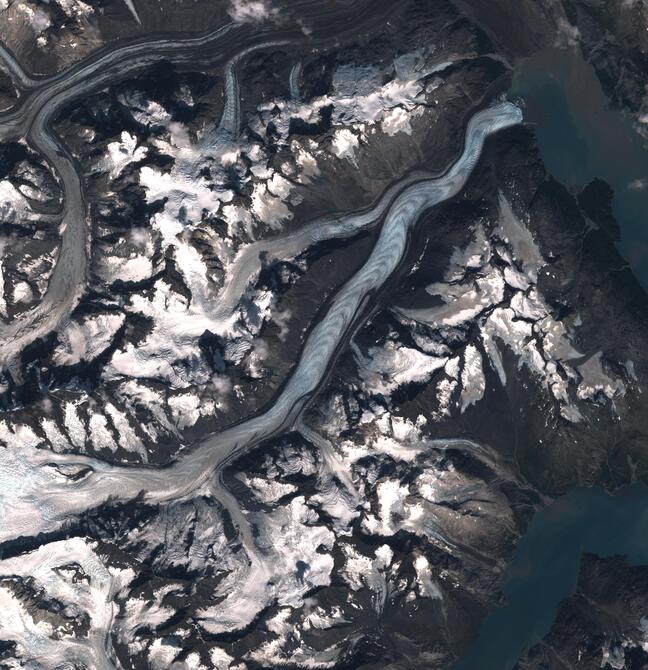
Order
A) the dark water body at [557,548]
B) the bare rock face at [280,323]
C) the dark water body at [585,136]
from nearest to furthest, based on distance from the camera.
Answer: the bare rock face at [280,323]
the dark water body at [585,136]
the dark water body at [557,548]

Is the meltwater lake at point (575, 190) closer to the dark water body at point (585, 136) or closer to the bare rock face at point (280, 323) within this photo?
the dark water body at point (585, 136)

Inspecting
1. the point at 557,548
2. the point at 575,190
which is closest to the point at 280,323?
the point at 575,190

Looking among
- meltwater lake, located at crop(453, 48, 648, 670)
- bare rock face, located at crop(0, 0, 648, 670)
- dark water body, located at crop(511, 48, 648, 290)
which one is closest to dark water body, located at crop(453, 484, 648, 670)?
meltwater lake, located at crop(453, 48, 648, 670)

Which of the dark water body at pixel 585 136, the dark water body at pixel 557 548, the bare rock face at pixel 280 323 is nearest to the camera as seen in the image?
the bare rock face at pixel 280 323

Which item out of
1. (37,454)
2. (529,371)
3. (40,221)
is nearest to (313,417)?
(529,371)

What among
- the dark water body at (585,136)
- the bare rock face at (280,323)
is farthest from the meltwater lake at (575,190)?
the bare rock face at (280,323)

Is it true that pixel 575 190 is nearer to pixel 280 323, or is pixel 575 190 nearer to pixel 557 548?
pixel 280 323

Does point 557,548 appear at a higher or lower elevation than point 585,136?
lower
